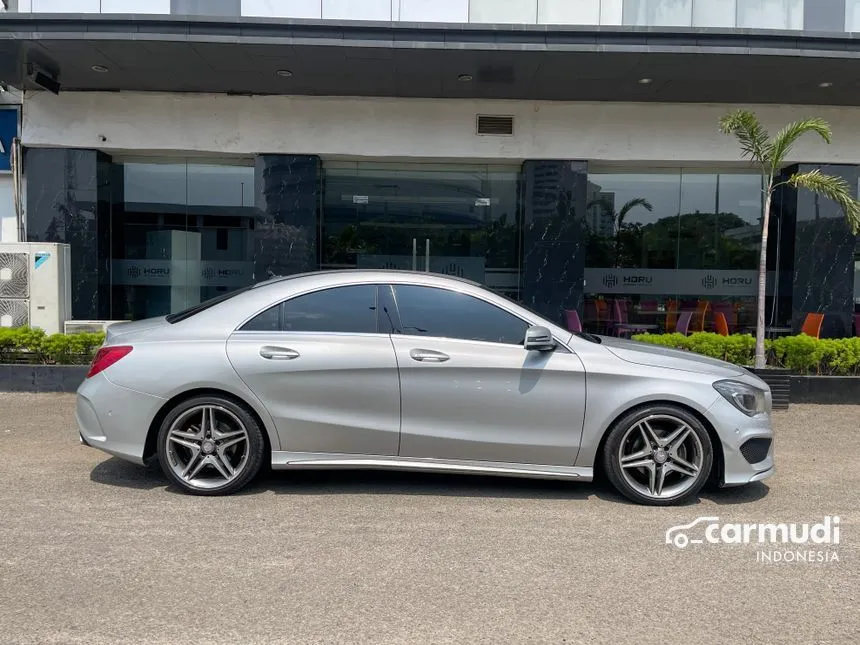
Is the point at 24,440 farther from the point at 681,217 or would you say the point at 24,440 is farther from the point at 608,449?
the point at 681,217

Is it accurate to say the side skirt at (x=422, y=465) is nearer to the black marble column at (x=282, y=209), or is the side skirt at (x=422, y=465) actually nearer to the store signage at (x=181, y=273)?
the black marble column at (x=282, y=209)

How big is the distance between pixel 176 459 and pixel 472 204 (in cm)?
903

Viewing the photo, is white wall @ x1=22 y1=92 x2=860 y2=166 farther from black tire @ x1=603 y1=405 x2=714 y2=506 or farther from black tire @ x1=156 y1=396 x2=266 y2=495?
black tire @ x1=603 y1=405 x2=714 y2=506

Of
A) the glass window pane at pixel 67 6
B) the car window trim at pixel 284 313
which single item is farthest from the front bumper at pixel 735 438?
the glass window pane at pixel 67 6

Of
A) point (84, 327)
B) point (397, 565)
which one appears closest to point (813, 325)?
point (397, 565)

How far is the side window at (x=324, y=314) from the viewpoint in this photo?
4742 millimetres

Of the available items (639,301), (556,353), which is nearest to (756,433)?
(556,353)

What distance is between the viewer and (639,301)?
12.9 metres

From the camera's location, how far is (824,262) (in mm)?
12164

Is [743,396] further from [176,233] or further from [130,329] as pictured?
[176,233]

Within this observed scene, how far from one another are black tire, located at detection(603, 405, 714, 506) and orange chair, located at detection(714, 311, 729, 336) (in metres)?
8.59

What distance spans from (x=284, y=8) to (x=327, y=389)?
25.2 feet

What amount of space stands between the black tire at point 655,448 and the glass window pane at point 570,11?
7.85 metres

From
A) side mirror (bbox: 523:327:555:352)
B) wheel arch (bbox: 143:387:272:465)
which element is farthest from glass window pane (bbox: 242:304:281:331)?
side mirror (bbox: 523:327:555:352)
